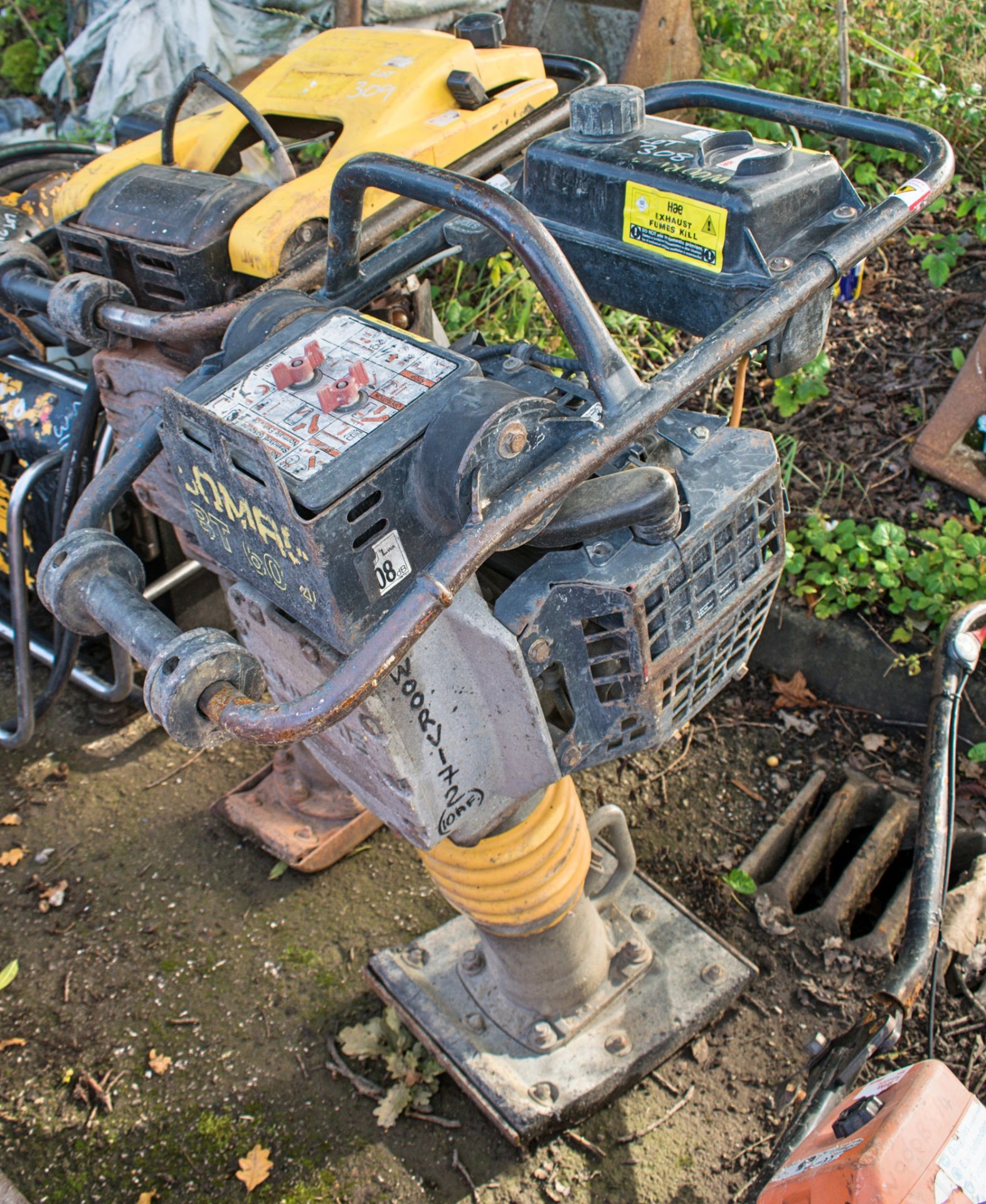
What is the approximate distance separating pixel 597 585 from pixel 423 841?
1.54 feet

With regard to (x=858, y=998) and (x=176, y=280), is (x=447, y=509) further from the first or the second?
Answer: (x=858, y=998)

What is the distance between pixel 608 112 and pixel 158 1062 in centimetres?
218

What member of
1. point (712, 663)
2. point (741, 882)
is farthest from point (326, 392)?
point (741, 882)

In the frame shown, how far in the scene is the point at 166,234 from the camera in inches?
78.8

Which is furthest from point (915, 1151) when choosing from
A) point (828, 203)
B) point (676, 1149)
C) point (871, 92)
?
point (871, 92)

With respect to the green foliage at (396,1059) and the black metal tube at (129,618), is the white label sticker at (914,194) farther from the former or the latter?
the green foliage at (396,1059)

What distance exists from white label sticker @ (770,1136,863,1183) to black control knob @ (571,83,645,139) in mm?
1499

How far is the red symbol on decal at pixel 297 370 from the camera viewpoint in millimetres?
1253

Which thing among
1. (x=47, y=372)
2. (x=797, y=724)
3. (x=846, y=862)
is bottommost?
(x=846, y=862)

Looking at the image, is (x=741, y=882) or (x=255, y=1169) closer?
(x=255, y=1169)

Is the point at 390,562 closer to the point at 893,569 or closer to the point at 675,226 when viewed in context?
the point at 675,226

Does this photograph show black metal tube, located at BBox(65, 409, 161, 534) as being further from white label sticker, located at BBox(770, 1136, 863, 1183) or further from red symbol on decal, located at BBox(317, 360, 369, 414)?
white label sticker, located at BBox(770, 1136, 863, 1183)

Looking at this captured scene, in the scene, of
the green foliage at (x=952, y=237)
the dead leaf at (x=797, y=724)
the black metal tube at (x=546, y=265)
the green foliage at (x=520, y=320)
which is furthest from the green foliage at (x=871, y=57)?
the black metal tube at (x=546, y=265)

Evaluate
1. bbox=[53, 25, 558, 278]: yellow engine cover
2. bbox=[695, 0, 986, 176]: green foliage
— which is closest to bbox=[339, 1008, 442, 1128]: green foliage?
bbox=[53, 25, 558, 278]: yellow engine cover
